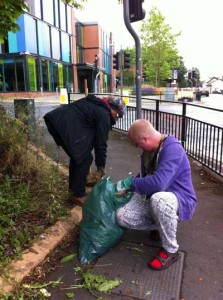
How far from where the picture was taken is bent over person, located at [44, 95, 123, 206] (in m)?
3.66

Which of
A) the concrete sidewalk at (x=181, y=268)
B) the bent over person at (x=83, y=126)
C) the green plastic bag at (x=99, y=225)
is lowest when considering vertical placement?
the concrete sidewalk at (x=181, y=268)

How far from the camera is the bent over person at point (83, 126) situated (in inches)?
144

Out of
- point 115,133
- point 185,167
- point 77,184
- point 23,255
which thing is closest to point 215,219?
point 185,167

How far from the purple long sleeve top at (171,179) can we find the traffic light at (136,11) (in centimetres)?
341

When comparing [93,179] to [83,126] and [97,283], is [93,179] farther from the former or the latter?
[97,283]

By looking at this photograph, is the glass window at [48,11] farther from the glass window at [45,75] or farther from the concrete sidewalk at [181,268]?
the concrete sidewalk at [181,268]

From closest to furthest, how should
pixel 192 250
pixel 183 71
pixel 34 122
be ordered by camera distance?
pixel 192 250 < pixel 34 122 < pixel 183 71

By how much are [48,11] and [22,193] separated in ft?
106

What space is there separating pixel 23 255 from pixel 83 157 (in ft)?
4.26

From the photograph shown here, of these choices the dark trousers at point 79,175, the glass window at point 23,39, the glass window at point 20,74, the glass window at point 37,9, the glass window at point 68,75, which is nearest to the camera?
the dark trousers at point 79,175

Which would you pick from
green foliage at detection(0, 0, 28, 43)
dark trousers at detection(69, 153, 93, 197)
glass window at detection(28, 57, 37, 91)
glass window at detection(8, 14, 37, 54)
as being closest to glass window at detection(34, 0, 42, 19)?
glass window at detection(8, 14, 37, 54)

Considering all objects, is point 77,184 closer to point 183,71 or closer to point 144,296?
point 144,296

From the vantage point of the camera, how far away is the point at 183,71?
83.8 metres

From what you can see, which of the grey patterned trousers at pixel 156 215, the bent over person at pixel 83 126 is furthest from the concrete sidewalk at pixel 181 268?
the bent over person at pixel 83 126
